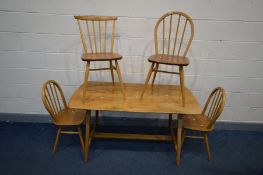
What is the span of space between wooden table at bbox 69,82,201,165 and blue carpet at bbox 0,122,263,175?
0.12 meters

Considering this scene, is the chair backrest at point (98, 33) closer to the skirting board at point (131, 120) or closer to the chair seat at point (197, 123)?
the skirting board at point (131, 120)

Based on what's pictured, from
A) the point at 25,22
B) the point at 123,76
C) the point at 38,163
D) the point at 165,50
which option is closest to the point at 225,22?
the point at 165,50

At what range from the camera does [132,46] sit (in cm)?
269

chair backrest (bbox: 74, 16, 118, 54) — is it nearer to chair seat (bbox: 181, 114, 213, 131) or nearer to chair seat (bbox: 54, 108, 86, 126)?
chair seat (bbox: 54, 108, 86, 126)

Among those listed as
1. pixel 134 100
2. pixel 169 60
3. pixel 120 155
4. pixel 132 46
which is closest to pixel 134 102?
pixel 134 100

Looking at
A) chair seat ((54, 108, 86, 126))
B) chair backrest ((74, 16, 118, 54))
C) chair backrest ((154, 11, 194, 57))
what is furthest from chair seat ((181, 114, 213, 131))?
chair backrest ((74, 16, 118, 54))

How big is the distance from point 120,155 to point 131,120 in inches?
24.2

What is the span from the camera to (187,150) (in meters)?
2.63

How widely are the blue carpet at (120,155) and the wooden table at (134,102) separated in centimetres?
12

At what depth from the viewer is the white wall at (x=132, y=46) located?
2555mm

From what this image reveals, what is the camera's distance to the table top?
2168mm

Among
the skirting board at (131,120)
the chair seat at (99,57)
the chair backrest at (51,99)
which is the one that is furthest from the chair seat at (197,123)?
the chair backrest at (51,99)

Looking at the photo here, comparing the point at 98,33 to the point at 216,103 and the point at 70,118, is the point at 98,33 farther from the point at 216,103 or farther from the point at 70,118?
the point at 216,103

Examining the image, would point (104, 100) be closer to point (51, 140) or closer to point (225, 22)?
point (51, 140)
